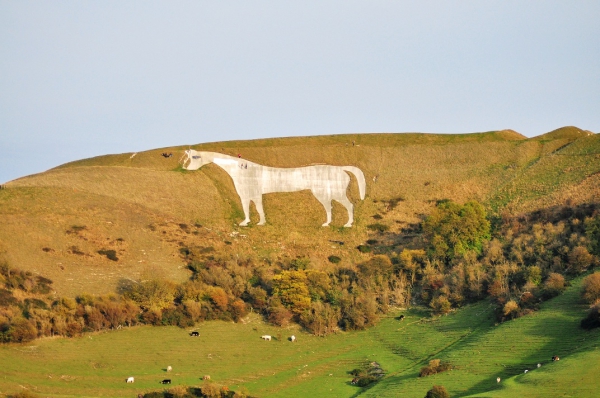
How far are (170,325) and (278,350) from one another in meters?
8.66

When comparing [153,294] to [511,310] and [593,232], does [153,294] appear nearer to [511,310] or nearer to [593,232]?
[511,310]

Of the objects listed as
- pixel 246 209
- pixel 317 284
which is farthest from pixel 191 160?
pixel 317 284

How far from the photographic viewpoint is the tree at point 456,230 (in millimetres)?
73500

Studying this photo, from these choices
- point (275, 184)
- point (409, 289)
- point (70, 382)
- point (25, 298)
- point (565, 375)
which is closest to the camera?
point (565, 375)

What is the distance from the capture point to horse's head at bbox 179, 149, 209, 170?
9031cm

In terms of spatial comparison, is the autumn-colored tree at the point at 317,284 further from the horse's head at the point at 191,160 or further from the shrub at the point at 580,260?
the horse's head at the point at 191,160

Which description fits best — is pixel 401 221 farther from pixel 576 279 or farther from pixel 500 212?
pixel 576 279

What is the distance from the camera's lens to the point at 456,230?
74.6 metres

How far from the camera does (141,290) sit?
63.1 m

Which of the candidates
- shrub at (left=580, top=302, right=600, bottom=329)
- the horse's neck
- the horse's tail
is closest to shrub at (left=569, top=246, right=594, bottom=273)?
shrub at (left=580, top=302, right=600, bottom=329)

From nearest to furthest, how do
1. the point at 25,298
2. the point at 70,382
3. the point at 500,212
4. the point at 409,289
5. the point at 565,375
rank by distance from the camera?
the point at 565,375 < the point at 70,382 < the point at 25,298 < the point at 409,289 < the point at 500,212

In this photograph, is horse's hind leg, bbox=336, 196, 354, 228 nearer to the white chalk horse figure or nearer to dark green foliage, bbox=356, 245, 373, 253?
the white chalk horse figure

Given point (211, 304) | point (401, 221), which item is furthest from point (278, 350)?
point (401, 221)

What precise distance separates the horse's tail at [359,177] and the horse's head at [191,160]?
16.3 metres
